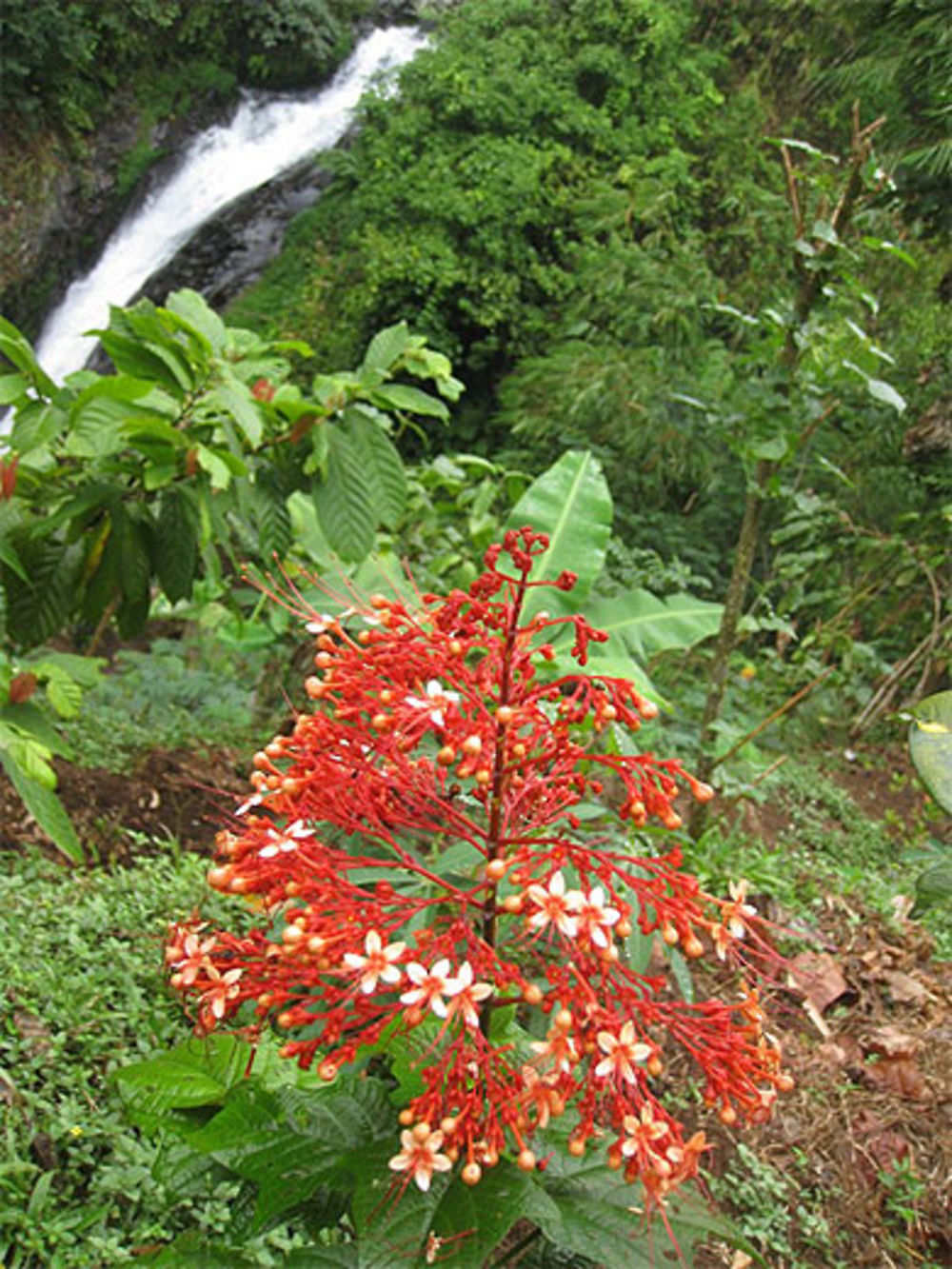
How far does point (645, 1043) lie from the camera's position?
2.54 ft

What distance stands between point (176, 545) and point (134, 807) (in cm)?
78

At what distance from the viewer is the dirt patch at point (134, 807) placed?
244cm

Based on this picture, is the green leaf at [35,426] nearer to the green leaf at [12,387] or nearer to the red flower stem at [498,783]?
the green leaf at [12,387]

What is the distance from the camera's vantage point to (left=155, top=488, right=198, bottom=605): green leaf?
2.22m

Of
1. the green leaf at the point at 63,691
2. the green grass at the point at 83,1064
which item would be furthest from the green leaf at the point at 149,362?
the green grass at the point at 83,1064

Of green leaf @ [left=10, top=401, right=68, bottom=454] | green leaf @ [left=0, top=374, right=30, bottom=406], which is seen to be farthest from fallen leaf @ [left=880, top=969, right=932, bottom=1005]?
green leaf @ [left=0, top=374, right=30, bottom=406]

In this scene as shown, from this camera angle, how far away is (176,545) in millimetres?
2254

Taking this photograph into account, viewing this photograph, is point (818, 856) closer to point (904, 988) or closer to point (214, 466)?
point (904, 988)

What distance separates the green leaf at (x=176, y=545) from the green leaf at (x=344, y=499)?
11.2 inches

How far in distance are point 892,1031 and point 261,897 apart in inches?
74.3

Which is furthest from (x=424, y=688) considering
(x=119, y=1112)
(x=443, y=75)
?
(x=443, y=75)

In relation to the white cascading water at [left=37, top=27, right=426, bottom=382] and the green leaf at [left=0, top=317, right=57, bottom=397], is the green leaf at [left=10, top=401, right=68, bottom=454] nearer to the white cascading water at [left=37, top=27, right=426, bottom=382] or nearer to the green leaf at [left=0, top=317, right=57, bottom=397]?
the green leaf at [left=0, top=317, right=57, bottom=397]

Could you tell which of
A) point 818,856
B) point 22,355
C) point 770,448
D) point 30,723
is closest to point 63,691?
point 30,723

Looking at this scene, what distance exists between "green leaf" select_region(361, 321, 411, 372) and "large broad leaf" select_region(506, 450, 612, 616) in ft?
1.58
